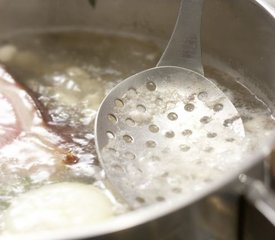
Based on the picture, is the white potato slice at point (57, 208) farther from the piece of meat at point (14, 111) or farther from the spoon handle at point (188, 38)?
the spoon handle at point (188, 38)

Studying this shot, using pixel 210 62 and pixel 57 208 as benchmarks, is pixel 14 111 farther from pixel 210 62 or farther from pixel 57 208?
pixel 210 62

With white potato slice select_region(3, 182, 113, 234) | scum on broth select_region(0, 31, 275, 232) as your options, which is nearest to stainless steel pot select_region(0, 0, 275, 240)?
scum on broth select_region(0, 31, 275, 232)

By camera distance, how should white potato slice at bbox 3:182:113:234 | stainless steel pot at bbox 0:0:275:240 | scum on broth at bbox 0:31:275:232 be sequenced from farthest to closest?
scum on broth at bbox 0:31:275:232
white potato slice at bbox 3:182:113:234
stainless steel pot at bbox 0:0:275:240

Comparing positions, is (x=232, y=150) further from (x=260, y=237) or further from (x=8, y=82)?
(x=8, y=82)

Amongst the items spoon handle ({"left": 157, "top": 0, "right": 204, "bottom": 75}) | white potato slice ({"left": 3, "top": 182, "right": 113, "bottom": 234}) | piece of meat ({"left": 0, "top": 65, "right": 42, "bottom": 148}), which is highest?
spoon handle ({"left": 157, "top": 0, "right": 204, "bottom": 75})

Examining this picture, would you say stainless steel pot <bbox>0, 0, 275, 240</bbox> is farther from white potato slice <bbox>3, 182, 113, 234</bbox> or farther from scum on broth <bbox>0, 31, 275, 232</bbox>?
white potato slice <bbox>3, 182, 113, 234</bbox>

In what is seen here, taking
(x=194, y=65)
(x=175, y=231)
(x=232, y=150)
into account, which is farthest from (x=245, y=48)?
(x=175, y=231)

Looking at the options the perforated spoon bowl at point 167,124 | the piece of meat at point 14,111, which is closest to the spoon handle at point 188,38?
the perforated spoon bowl at point 167,124
